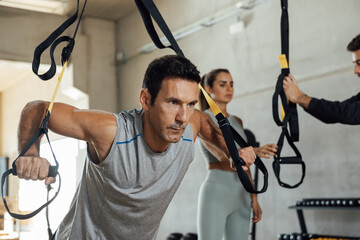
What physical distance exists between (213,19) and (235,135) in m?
4.22

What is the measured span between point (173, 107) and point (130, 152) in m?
0.25

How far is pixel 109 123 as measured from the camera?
1748mm

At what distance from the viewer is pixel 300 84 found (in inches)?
187

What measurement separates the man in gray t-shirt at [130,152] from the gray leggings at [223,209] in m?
1.06

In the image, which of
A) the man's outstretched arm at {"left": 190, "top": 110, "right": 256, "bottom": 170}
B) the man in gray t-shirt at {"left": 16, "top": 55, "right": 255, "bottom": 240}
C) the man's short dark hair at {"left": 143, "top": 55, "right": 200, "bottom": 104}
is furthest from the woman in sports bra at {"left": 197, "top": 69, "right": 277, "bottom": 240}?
the man's short dark hair at {"left": 143, "top": 55, "right": 200, "bottom": 104}

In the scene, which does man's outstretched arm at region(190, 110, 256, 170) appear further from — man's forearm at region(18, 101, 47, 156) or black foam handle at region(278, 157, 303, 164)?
man's forearm at region(18, 101, 47, 156)

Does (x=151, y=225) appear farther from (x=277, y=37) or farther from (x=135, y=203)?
(x=277, y=37)

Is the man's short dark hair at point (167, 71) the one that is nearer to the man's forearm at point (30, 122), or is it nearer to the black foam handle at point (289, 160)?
the man's forearm at point (30, 122)

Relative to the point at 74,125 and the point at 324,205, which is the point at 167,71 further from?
the point at 324,205

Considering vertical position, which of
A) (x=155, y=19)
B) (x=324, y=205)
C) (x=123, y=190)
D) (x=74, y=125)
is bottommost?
(x=324, y=205)

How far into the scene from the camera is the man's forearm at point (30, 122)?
5.24ft

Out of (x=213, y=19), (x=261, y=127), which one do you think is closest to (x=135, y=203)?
(x=261, y=127)

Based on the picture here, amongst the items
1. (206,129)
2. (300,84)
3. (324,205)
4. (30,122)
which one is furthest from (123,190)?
(300,84)

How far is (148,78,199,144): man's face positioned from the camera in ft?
5.65
